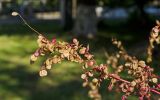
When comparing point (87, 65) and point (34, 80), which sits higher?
point (87, 65)

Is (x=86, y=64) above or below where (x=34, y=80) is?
above

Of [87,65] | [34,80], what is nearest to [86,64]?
[87,65]

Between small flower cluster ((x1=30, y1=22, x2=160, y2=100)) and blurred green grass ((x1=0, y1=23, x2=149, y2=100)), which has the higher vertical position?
small flower cluster ((x1=30, y1=22, x2=160, y2=100))

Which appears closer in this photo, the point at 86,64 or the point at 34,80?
the point at 86,64

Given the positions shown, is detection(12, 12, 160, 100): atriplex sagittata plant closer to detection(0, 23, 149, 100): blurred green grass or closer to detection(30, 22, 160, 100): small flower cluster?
detection(30, 22, 160, 100): small flower cluster

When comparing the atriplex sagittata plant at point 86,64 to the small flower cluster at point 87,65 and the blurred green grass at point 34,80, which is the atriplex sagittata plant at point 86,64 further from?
the blurred green grass at point 34,80

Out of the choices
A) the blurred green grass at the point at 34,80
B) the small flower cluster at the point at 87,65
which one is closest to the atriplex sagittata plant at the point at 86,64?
the small flower cluster at the point at 87,65

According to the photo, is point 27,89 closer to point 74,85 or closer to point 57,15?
point 74,85

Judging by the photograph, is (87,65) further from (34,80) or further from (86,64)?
→ (34,80)

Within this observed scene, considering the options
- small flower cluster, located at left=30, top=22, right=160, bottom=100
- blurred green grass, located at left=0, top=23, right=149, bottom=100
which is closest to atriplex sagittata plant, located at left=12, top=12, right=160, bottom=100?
small flower cluster, located at left=30, top=22, right=160, bottom=100

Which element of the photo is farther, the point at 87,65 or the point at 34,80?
the point at 34,80

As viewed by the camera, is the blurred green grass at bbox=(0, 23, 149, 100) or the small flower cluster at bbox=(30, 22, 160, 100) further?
the blurred green grass at bbox=(0, 23, 149, 100)
